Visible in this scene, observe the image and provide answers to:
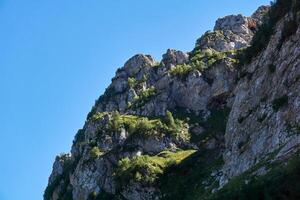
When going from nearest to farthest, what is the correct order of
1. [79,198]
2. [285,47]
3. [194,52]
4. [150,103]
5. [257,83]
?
→ [285,47]
[257,83]
[79,198]
[150,103]
[194,52]

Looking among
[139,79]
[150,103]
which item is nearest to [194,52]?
[139,79]

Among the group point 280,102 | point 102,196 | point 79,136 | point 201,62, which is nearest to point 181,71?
point 201,62

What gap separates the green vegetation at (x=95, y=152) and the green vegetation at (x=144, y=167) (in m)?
8.74

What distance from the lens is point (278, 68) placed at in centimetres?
5444

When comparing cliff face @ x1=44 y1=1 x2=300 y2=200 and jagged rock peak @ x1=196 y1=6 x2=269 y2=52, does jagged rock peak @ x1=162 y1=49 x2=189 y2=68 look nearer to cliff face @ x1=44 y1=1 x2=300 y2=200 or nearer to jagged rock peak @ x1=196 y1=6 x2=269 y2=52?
cliff face @ x1=44 y1=1 x2=300 y2=200

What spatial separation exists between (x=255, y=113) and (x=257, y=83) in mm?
4008

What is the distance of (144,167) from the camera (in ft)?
286

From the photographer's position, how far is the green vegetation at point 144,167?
282ft

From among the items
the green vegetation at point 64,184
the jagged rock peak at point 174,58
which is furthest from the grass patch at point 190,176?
the jagged rock peak at point 174,58

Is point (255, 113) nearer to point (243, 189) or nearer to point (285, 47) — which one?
point (285, 47)

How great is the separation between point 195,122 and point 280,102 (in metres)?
52.9

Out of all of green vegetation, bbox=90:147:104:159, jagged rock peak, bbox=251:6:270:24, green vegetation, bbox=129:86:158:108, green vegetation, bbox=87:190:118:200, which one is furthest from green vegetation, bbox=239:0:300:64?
jagged rock peak, bbox=251:6:270:24

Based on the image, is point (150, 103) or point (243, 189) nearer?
point (243, 189)

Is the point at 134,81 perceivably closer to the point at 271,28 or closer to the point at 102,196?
the point at 102,196
